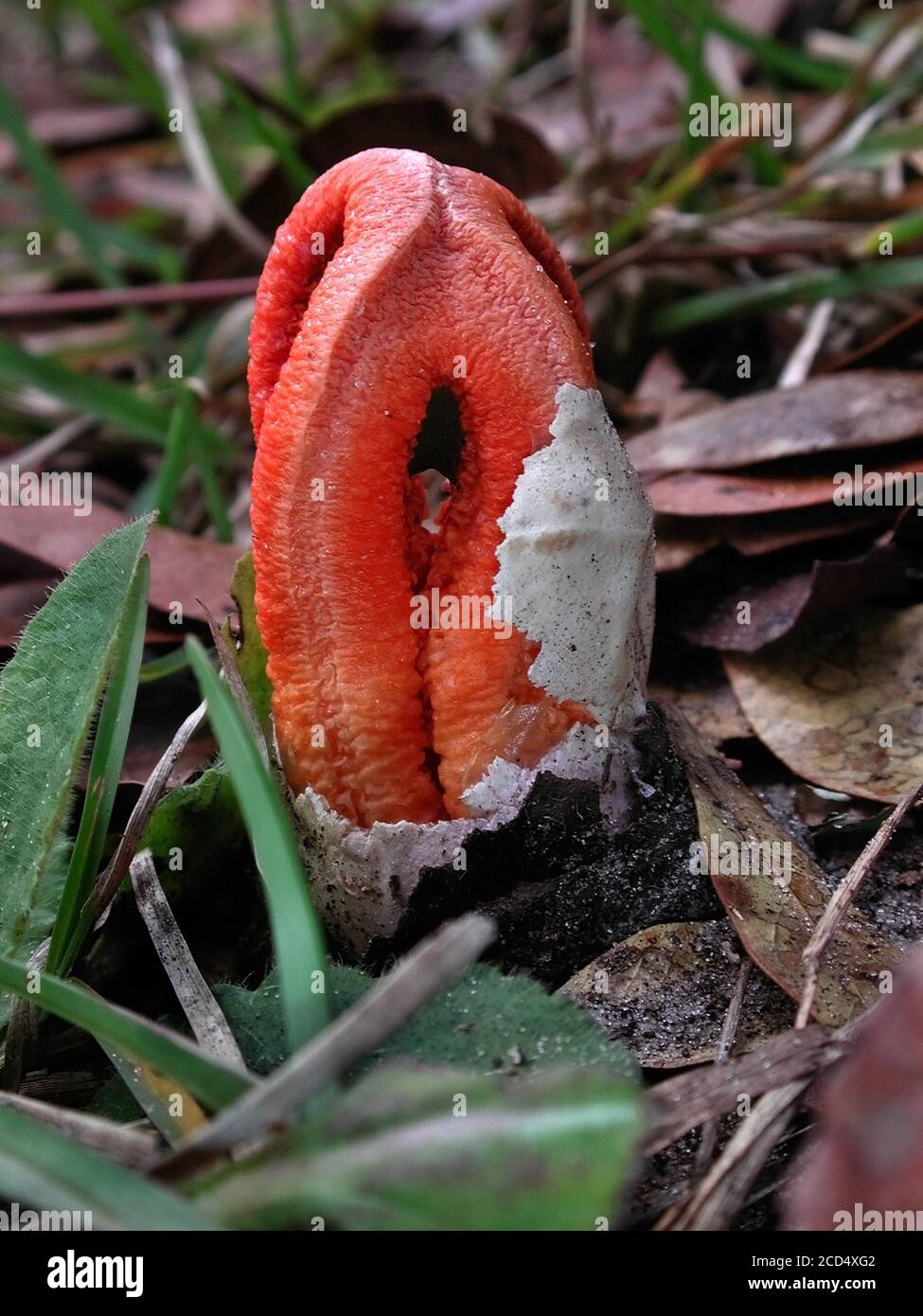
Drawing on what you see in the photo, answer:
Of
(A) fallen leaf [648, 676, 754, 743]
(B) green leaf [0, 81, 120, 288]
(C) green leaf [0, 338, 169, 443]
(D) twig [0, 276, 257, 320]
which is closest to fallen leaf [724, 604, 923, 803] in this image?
(A) fallen leaf [648, 676, 754, 743]

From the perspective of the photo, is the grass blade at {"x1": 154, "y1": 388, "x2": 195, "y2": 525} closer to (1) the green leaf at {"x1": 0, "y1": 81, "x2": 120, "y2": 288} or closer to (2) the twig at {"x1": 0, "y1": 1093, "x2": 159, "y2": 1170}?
(1) the green leaf at {"x1": 0, "y1": 81, "x2": 120, "y2": 288}

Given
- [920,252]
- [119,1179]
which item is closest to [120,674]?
[119,1179]

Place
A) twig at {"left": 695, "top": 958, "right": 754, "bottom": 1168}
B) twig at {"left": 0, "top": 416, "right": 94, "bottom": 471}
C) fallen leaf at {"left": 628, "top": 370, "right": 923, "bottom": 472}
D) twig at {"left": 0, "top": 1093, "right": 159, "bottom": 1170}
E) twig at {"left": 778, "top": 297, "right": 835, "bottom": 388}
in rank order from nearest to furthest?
twig at {"left": 0, "top": 1093, "right": 159, "bottom": 1170}
twig at {"left": 695, "top": 958, "right": 754, "bottom": 1168}
fallen leaf at {"left": 628, "top": 370, "right": 923, "bottom": 472}
twig at {"left": 778, "top": 297, "right": 835, "bottom": 388}
twig at {"left": 0, "top": 416, "right": 94, "bottom": 471}

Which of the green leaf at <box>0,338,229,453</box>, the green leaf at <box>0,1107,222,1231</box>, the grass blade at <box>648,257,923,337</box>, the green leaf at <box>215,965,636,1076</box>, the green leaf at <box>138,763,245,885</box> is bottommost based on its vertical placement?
the green leaf at <box>0,1107,222,1231</box>

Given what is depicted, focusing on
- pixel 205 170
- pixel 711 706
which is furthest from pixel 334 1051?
pixel 205 170
